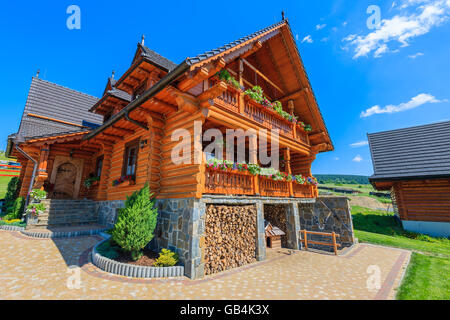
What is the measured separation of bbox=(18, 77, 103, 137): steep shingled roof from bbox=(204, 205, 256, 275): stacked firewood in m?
13.3

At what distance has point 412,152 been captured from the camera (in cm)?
1683

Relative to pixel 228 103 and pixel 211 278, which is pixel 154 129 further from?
pixel 211 278

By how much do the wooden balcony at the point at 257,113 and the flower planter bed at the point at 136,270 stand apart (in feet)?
18.0

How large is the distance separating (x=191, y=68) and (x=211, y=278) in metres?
5.98

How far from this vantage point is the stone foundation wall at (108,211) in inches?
393

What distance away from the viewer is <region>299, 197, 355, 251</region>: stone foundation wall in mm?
11258

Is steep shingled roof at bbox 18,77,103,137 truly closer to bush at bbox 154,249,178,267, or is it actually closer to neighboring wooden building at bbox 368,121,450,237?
bush at bbox 154,249,178,267

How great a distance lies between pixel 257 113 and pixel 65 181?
1363 centimetres

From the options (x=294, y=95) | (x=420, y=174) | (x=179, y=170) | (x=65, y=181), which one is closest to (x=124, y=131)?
(x=179, y=170)

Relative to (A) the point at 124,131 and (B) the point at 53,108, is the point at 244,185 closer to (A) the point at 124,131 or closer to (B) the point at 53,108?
(A) the point at 124,131

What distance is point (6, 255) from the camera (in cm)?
609

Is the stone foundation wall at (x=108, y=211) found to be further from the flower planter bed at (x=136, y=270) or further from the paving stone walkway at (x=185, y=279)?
the flower planter bed at (x=136, y=270)

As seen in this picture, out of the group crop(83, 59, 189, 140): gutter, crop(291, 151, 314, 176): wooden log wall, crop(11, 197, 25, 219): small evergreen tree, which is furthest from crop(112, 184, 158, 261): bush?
crop(291, 151, 314, 176): wooden log wall
